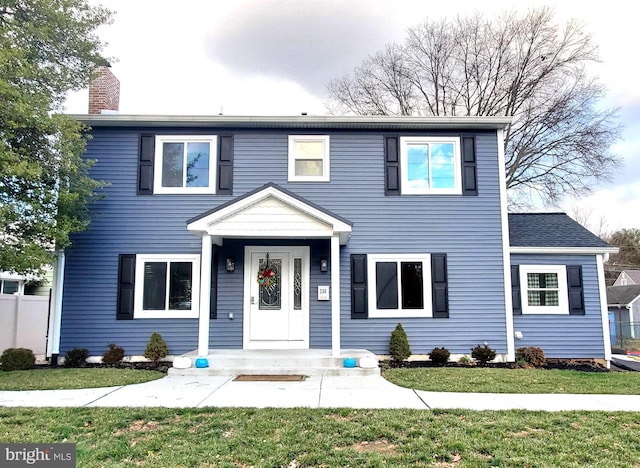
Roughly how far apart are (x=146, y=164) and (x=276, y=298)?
13.3 feet

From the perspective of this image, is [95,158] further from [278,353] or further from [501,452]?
[501,452]

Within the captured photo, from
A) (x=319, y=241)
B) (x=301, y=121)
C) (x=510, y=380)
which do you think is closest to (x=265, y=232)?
(x=319, y=241)

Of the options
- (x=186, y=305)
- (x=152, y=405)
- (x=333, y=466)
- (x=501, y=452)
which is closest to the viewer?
(x=333, y=466)

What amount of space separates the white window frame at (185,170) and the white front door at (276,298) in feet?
5.50

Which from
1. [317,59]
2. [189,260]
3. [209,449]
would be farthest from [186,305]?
[317,59]

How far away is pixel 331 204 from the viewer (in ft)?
31.8

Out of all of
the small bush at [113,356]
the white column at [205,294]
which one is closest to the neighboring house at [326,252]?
the small bush at [113,356]

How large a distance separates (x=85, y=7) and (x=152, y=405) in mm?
7653

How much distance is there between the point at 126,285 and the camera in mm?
9336

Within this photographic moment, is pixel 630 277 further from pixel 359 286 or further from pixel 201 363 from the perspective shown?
pixel 201 363

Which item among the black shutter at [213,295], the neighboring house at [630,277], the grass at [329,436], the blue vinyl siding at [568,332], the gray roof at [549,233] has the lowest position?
the grass at [329,436]

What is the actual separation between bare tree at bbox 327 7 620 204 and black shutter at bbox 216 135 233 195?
13121mm

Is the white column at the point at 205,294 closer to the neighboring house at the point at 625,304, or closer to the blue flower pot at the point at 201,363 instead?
the blue flower pot at the point at 201,363

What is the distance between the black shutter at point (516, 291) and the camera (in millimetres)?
9789
